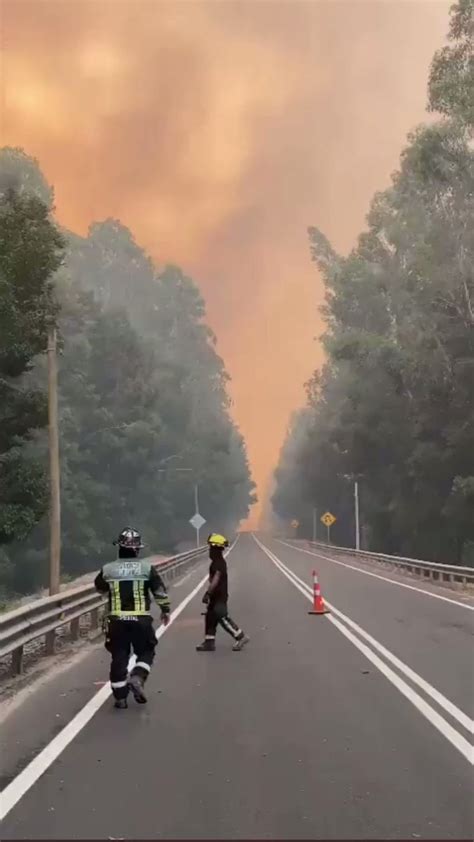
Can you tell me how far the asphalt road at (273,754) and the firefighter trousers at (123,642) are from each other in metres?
0.32

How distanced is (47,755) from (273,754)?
1798 millimetres

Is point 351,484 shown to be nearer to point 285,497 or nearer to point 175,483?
point 175,483

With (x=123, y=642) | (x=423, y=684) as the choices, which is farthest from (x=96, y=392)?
(x=123, y=642)

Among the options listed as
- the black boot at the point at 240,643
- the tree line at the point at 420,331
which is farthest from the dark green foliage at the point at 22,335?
the tree line at the point at 420,331

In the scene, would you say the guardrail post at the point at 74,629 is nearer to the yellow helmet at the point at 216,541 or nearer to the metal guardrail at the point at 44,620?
the metal guardrail at the point at 44,620

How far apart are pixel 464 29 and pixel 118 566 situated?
32238 millimetres

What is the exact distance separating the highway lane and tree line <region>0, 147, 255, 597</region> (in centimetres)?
954

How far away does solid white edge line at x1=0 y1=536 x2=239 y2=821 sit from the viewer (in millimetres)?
5617

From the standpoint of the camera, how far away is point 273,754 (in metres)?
6.63

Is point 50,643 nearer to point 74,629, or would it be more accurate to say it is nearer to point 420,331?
point 74,629

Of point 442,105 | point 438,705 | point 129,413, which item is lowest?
point 438,705

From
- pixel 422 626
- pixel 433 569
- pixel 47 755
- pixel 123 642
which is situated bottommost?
pixel 422 626

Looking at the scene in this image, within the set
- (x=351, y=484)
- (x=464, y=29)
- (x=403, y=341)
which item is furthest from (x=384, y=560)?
(x=351, y=484)

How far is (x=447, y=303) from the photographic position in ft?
126
